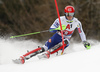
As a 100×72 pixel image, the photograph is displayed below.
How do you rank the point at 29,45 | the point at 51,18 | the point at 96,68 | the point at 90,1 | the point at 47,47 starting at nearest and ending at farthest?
the point at 96,68, the point at 47,47, the point at 29,45, the point at 90,1, the point at 51,18

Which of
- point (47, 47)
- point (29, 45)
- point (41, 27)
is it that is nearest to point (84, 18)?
point (41, 27)

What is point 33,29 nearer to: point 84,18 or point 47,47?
point 84,18

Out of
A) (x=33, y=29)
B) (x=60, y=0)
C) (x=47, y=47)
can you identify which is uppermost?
(x=60, y=0)

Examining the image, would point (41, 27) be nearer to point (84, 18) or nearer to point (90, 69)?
point (84, 18)

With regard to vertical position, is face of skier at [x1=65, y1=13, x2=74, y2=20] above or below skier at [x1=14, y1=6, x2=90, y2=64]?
above

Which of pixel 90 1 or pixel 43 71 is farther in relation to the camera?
pixel 90 1

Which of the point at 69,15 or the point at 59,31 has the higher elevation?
the point at 69,15

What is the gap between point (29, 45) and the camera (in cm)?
597

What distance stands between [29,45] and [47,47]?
7.59ft

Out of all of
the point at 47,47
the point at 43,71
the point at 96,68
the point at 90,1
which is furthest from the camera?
the point at 90,1

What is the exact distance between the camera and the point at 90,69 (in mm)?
2225

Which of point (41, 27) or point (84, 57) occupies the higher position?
point (84, 57)

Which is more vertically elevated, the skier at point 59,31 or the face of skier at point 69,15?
the face of skier at point 69,15

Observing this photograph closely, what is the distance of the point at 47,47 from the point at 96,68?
1.67 metres
